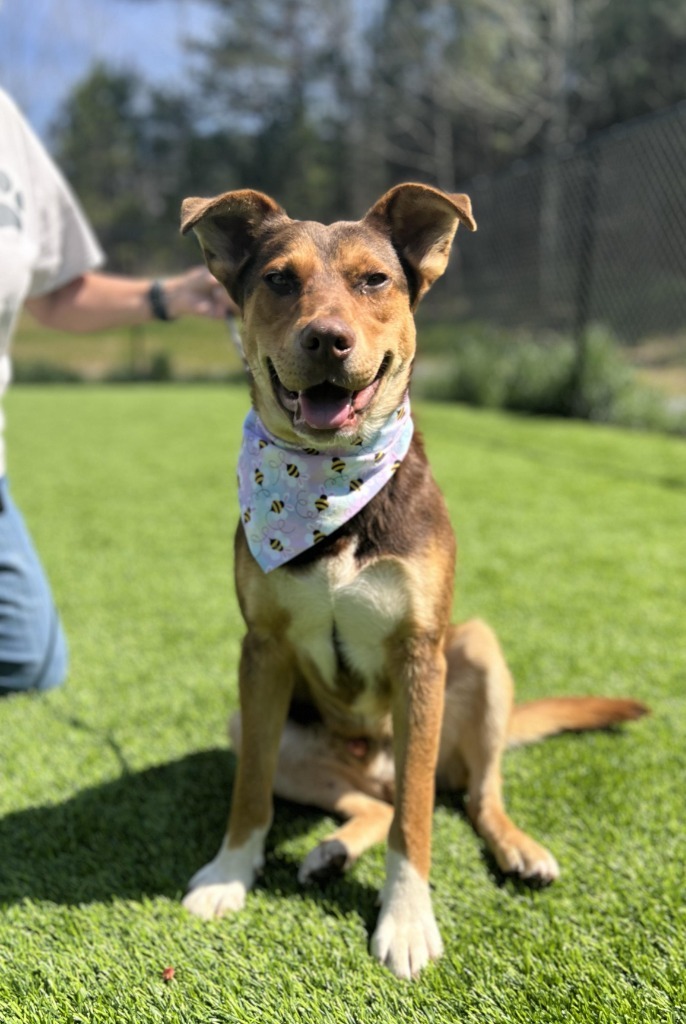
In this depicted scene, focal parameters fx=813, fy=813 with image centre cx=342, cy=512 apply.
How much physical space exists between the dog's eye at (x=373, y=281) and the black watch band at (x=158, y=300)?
129 centimetres

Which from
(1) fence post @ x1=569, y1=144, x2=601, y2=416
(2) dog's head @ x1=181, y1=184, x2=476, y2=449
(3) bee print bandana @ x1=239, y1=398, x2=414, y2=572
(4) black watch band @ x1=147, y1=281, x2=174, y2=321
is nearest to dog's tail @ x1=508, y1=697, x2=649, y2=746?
(3) bee print bandana @ x1=239, y1=398, x2=414, y2=572

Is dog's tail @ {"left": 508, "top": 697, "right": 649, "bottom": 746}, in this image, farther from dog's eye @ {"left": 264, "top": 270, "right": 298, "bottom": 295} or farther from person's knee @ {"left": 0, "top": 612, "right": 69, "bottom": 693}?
person's knee @ {"left": 0, "top": 612, "right": 69, "bottom": 693}

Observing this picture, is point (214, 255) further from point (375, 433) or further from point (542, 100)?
point (542, 100)

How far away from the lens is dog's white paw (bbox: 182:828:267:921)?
2.00m

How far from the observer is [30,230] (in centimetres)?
322

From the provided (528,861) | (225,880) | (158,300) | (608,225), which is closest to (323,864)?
(225,880)

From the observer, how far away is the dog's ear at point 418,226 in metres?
2.04

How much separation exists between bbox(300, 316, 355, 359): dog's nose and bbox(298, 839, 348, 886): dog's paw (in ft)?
4.13

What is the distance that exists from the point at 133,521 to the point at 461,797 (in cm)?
404

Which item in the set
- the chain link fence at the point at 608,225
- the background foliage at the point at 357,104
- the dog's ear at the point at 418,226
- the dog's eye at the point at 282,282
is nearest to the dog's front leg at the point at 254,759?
A: the dog's eye at the point at 282,282

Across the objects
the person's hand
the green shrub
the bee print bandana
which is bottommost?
the green shrub

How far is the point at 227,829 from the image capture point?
7.49ft

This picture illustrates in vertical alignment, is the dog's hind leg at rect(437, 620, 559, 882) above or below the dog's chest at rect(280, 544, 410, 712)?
below

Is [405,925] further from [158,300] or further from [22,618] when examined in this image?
[158,300]
